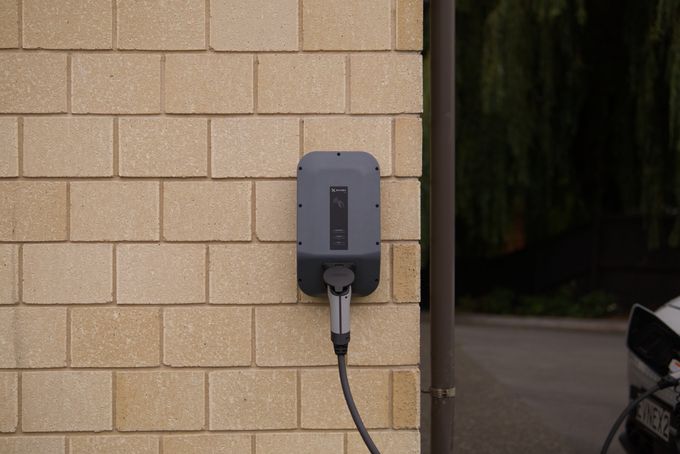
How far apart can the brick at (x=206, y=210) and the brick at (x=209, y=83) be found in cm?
22

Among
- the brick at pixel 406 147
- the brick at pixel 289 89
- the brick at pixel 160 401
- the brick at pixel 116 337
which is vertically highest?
the brick at pixel 289 89

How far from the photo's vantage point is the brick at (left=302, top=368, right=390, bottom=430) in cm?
255

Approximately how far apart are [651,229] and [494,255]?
5007 mm

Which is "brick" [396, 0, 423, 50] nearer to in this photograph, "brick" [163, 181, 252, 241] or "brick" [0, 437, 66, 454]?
"brick" [163, 181, 252, 241]

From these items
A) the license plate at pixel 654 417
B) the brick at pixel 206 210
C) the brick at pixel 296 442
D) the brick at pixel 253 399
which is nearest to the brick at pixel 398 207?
the brick at pixel 206 210

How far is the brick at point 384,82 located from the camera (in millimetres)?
2523

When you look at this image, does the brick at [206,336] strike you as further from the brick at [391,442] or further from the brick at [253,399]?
the brick at [391,442]

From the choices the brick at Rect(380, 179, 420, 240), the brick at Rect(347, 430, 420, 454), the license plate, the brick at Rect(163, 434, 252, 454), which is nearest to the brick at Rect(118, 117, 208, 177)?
the brick at Rect(380, 179, 420, 240)

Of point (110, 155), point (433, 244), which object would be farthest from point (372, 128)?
point (110, 155)

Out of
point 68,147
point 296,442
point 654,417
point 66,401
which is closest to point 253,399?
point 296,442

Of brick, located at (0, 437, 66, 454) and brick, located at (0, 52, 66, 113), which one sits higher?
brick, located at (0, 52, 66, 113)

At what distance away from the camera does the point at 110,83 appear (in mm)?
2516

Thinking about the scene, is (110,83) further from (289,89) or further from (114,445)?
(114,445)

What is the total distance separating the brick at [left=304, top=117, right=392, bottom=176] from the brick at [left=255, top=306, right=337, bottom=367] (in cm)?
47
